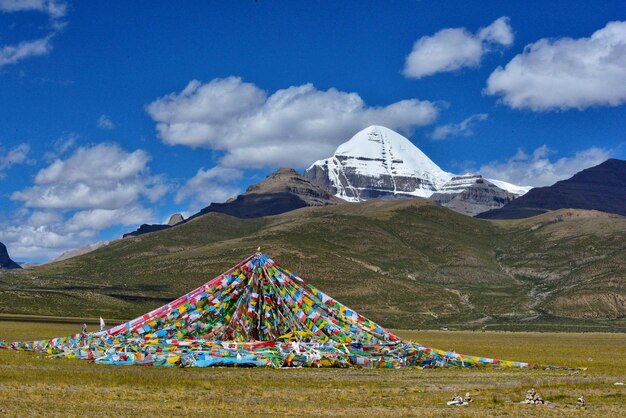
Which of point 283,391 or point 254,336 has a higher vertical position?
point 254,336

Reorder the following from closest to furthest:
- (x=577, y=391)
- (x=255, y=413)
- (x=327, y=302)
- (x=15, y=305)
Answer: (x=255, y=413), (x=577, y=391), (x=327, y=302), (x=15, y=305)

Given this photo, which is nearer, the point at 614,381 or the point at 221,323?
Answer: the point at 614,381

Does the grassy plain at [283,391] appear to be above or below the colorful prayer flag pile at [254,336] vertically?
below

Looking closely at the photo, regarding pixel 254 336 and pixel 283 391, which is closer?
pixel 283 391

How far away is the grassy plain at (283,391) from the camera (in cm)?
2466

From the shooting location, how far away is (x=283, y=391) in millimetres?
29172

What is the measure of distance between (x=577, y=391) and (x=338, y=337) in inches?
556

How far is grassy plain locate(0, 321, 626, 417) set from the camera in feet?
80.9

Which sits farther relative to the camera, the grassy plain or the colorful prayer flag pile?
the colorful prayer flag pile

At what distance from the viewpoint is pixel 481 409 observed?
25438 mm

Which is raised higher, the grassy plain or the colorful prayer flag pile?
the colorful prayer flag pile

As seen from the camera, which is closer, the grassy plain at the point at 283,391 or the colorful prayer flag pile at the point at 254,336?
the grassy plain at the point at 283,391

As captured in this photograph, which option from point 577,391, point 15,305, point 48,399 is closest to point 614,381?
point 577,391

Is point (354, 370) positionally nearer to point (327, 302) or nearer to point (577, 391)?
point (327, 302)
